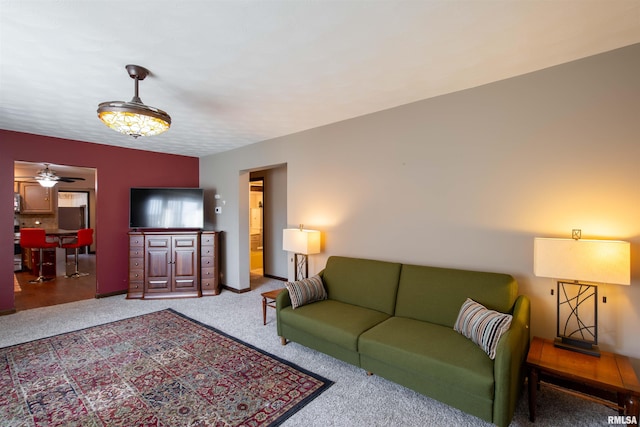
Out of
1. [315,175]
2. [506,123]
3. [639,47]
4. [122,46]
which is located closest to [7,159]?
[122,46]

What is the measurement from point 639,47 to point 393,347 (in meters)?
2.71

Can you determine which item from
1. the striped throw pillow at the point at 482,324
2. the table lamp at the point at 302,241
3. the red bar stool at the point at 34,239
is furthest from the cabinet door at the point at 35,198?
the striped throw pillow at the point at 482,324

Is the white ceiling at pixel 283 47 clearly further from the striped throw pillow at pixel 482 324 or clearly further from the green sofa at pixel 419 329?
the striped throw pillow at pixel 482 324

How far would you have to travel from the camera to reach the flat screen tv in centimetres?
492

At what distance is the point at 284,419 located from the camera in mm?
1979

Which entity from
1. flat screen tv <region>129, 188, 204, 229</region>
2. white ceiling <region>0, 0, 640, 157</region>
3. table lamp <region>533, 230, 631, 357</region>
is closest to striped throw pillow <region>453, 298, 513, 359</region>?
table lamp <region>533, 230, 631, 357</region>

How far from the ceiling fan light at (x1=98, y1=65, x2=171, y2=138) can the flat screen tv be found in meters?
2.72

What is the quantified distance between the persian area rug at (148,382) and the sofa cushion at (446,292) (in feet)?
3.45

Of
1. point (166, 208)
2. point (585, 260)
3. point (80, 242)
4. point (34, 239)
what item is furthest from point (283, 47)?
point (80, 242)

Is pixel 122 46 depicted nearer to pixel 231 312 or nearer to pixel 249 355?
pixel 249 355

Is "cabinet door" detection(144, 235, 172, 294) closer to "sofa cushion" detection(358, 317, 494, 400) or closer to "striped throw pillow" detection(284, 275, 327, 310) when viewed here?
"striped throw pillow" detection(284, 275, 327, 310)

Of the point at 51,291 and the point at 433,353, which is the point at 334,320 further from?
the point at 51,291

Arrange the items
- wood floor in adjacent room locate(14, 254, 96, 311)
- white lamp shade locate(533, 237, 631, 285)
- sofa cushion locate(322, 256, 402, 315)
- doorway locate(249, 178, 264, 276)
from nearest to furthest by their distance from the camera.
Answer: white lamp shade locate(533, 237, 631, 285) < sofa cushion locate(322, 256, 402, 315) < wood floor in adjacent room locate(14, 254, 96, 311) < doorway locate(249, 178, 264, 276)

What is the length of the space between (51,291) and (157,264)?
2.16 m
